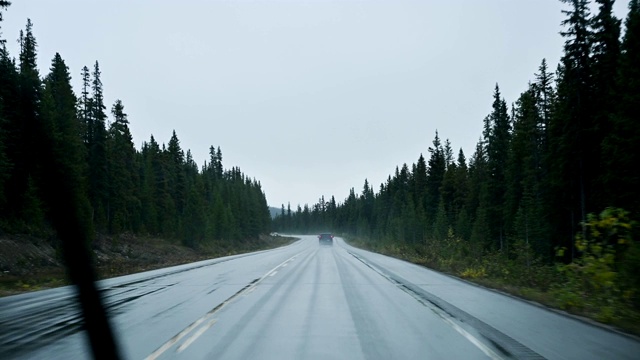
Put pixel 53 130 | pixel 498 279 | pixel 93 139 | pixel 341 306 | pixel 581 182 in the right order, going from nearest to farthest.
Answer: pixel 341 306
pixel 498 279
pixel 581 182
pixel 53 130
pixel 93 139

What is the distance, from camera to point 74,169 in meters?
36.6

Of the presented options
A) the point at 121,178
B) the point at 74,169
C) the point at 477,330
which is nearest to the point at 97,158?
the point at 121,178

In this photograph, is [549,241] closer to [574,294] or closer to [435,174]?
[574,294]

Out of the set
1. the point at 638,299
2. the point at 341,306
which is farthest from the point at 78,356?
the point at 638,299

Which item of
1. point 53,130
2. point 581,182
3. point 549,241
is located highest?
point 53,130

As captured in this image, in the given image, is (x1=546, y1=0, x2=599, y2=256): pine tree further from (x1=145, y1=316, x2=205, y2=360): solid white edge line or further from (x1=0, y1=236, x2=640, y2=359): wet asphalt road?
(x1=145, y1=316, x2=205, y2=360): solid white edge line

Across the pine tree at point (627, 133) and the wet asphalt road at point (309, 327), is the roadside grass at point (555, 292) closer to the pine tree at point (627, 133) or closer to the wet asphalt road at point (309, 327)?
the wet asphalt road at point (309, 327)

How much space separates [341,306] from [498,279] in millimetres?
9353

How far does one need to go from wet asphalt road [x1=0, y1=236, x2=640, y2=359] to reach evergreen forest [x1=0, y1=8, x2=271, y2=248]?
1362 centimetres

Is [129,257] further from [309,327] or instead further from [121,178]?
[309,327]

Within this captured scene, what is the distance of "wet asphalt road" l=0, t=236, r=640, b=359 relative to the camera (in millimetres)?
6352

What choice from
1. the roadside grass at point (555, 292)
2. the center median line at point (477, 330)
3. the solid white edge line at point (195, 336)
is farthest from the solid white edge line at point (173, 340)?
the roadside grass at point (555, 292)

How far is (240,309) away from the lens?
1014 cm

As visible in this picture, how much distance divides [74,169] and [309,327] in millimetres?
34571
